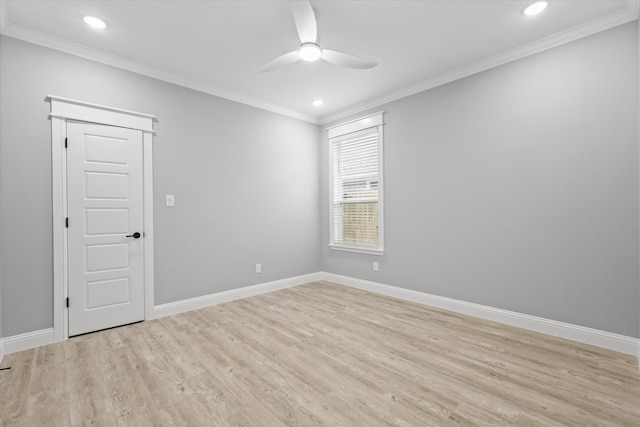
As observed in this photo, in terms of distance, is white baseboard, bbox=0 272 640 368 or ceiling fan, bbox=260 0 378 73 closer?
ceiling fan, bbox=260 0 378 73

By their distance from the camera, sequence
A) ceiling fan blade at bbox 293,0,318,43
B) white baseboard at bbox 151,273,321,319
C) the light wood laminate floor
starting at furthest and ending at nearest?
white baseboard at bbox 151,273,321,319, ceiling fan blade at bbox 293,0,318,43, the light wood laminate floor

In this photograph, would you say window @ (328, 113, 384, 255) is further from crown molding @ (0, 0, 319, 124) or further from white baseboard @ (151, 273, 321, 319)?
crown molding @ (0, 0, 319, 124)

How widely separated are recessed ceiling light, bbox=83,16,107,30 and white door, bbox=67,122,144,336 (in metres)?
0.90

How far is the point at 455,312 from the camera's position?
3490mm

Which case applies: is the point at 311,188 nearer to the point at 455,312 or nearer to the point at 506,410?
the point at 455,312

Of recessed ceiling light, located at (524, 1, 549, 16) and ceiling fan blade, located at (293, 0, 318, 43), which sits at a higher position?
recessed ceiling light, located at (524, 1, 549, 16)

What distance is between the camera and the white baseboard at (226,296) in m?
3.46

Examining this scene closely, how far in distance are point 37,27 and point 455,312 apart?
5.03 meters

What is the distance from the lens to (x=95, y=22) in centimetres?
256

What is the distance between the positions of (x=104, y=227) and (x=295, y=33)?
271cm

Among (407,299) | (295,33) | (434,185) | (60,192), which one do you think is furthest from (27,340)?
(434,185)

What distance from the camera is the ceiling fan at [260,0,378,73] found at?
2139mm

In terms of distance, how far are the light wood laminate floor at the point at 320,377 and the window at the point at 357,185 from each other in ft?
5.32

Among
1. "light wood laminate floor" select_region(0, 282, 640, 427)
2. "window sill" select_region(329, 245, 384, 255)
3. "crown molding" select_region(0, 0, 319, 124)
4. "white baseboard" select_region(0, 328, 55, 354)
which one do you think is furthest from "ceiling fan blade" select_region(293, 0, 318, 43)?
"white baseboard" select_region(0, 328, 55, 354)
